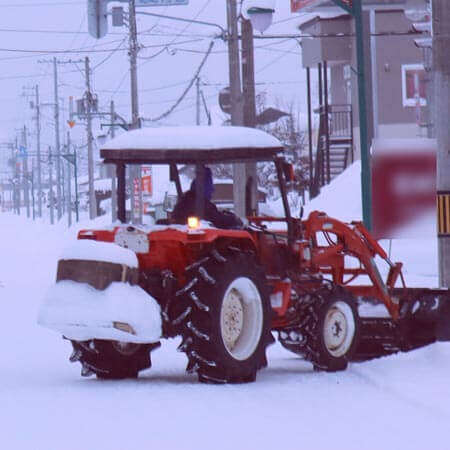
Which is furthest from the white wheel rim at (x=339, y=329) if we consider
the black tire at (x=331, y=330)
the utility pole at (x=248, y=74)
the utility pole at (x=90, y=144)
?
the utility pole at (x=90, y=144)

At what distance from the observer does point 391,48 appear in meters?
52.9

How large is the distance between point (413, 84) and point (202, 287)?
4170cm

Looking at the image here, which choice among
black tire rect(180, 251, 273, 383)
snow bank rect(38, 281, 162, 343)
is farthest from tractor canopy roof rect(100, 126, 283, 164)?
snow bank rect(38, 281, 162, 343)

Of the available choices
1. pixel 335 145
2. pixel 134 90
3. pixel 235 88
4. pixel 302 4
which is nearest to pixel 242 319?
pixel 235 88

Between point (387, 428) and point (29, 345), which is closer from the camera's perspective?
point (387, 428)

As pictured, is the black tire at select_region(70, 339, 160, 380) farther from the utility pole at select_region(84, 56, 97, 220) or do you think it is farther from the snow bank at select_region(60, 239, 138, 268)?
the utility pole at select_region(84, 56, 97, 220)

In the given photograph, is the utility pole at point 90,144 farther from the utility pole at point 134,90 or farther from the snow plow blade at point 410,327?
the snow plow blade at point 410,327

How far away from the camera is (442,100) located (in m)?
19.0

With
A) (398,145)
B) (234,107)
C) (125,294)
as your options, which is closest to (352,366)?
(125,294)

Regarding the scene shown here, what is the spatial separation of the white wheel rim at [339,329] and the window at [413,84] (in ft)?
127

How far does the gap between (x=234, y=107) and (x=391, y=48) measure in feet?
62.8

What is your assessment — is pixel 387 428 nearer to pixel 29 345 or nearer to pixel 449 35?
pixel 29 345

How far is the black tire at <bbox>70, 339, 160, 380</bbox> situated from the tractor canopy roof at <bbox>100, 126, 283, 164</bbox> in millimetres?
1833

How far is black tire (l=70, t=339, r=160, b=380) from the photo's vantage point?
13.6 m
